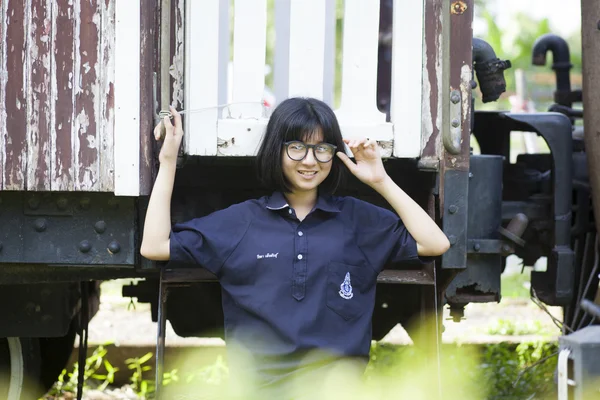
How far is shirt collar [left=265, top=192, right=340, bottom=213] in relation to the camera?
2842 millimetres

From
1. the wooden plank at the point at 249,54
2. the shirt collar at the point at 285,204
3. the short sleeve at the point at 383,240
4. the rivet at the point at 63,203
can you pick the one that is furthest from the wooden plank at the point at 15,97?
the short sleeve at the point at 383,240

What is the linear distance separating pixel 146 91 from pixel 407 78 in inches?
35.8

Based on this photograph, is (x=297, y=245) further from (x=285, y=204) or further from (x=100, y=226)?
(x=100, y=226)

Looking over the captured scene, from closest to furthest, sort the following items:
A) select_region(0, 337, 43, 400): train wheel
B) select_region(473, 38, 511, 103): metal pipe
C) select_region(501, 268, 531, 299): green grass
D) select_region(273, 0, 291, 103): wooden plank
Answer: select_region(273, 0, 291, 103): wooden plank
select_region(473, 38, 511, 103): metal pipe
select_region(0, 337, 43, 400): train wheel
select_region(501, 268, 531, 299): green grass

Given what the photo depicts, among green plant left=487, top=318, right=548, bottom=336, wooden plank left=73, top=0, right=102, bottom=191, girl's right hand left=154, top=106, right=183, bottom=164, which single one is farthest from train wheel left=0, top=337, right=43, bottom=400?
green plant left=487, top=318, right=548, bottom=336

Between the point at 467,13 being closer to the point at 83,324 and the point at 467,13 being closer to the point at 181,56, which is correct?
the point at 181,56

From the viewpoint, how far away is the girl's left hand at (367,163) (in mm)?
2812

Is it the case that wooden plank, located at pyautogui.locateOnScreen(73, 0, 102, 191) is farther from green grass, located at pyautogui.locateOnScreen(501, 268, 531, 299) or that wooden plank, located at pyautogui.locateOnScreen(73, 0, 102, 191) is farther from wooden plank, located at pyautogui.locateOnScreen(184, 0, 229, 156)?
green grass, located at pyautogui.locateOnScreen(501, 268, 531, 299)

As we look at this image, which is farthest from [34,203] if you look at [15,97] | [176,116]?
[176,116]

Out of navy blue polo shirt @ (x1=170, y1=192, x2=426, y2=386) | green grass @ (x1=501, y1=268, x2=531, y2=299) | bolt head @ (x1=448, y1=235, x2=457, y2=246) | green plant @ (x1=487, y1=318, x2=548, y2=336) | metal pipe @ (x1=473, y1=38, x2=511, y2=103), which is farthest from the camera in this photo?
green grass @ (x1=501, y1=268, x2=531, y2=299)

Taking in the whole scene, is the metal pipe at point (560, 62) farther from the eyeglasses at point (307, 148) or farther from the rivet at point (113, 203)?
the rivet at point (113, 203)

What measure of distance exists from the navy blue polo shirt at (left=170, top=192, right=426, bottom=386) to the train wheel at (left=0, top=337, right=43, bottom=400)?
5.14 feet

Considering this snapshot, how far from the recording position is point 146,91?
115 inches

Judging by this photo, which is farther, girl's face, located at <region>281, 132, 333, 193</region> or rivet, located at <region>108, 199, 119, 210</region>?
rivet, located at <region>108, 199, 119, 210</region>
